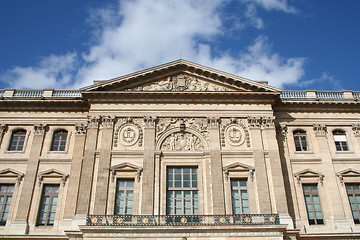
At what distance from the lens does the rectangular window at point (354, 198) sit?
2331 centimetres

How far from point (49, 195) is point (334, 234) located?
16.5 meters

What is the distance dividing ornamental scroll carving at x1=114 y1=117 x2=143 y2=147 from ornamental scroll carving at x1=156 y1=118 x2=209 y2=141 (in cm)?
118

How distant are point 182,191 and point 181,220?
107 inches

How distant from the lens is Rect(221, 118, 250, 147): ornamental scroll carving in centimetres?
2409


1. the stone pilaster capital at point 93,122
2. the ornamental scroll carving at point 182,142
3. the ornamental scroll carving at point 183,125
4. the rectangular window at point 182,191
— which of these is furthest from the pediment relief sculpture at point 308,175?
the stone pilaster capital at point 93,122

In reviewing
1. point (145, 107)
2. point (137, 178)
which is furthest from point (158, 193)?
point (145, 107)

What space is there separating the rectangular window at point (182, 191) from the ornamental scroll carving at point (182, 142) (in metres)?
1.23

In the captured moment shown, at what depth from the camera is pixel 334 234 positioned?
71.4ft

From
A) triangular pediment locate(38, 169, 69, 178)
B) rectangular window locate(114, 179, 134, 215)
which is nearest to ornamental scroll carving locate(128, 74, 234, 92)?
rectangular window locate(114, 179, 134, 215)

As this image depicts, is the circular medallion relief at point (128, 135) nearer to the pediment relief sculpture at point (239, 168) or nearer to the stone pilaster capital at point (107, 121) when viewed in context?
the stone pilaster capital at point (107, 121)

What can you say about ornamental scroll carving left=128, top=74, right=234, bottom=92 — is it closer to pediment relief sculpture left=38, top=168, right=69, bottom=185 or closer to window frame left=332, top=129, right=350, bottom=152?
pediment relief sculpture left=38, top=168, right=69, bottom=185

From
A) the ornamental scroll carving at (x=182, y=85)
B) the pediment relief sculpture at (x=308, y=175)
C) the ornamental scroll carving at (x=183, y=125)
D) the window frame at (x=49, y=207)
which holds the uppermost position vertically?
the ornamental scroll carving at (x=182, y=85)

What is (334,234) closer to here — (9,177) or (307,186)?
(307,186)

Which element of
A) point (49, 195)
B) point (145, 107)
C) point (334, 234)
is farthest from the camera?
point (145, 107)
